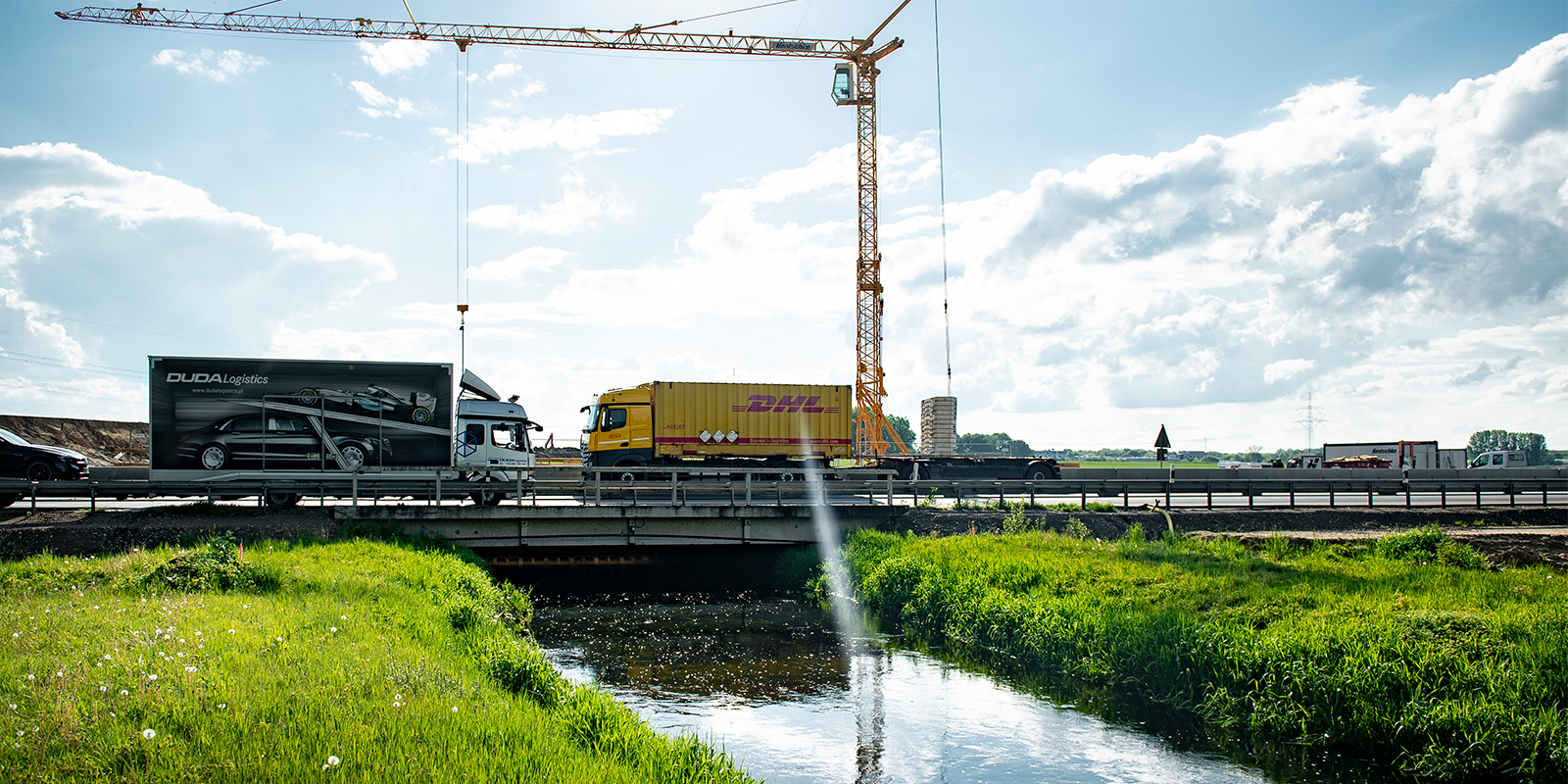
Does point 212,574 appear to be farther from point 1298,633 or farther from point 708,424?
point 708,424

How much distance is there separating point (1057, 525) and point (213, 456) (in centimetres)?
2134

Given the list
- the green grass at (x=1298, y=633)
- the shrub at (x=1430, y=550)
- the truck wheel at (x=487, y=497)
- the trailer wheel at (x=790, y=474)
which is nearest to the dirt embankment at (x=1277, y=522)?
the shrub at (x=1430, y=550)

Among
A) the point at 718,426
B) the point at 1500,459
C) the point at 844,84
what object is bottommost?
the point at 1500,459

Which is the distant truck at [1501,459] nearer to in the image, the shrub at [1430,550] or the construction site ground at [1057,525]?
the construction site ground at [1057,525]

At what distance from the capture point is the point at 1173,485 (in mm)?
26891

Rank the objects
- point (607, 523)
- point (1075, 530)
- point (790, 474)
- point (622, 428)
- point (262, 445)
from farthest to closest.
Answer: point (622, 428), point (790, 474), point (607, 523), point (262, 445), point (1075, 530)

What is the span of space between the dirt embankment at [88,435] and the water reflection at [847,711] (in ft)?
117

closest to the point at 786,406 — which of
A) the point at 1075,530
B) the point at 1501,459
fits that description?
the point at 1075,530

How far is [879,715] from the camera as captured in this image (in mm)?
11383

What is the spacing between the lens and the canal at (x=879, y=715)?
9.41 m

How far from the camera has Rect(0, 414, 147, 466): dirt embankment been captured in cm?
4072

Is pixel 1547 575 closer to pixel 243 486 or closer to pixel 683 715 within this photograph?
pixel 683 715

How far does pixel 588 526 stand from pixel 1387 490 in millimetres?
24951

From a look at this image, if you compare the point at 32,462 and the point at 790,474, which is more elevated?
the point at 32,462
